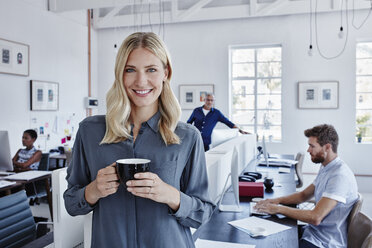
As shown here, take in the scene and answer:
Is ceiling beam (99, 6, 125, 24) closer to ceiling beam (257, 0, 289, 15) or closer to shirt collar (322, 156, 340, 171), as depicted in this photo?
ceiling beam (257, 0, 289, 15)

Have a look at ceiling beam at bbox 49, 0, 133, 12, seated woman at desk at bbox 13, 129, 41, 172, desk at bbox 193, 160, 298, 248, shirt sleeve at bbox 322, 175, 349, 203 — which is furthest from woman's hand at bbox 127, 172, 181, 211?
ceiling beam at bbox 49, 0, 133, 12

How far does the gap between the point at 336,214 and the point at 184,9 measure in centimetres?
605

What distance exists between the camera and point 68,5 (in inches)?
244

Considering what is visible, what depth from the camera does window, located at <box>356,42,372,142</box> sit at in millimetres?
6547

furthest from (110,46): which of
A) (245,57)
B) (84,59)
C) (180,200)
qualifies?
(180,200)

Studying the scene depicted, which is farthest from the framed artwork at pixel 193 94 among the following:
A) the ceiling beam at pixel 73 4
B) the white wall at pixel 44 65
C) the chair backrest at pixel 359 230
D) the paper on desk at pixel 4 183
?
the chair backrest at pixel 359 230

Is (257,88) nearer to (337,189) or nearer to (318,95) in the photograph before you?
(318,95)

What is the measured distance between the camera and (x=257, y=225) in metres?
1.89

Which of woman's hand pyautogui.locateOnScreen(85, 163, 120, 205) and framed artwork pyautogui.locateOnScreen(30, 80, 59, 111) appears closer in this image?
woman's hand pyautogui.locateOnScreen(85, 163, 120, 205)

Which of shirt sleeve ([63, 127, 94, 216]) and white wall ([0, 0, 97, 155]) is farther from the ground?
white wall ([0, 0, 97, 155])

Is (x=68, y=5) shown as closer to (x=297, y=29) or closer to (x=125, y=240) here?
(x=297, y=29)

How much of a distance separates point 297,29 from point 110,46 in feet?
13.9

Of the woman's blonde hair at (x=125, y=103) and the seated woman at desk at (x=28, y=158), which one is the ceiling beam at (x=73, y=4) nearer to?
the seated woman at desk at (x=28, y=158)

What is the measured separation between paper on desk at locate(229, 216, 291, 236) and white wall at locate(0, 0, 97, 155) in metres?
4.65
